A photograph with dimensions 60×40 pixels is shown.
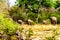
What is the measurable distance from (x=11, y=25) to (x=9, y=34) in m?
0.39

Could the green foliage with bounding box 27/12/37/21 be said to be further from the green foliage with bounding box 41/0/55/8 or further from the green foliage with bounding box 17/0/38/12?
the green foliage with bounding box 41/0/55/8

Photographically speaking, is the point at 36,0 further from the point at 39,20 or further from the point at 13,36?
the point at 13,36

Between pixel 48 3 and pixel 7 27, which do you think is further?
pixel 48 3

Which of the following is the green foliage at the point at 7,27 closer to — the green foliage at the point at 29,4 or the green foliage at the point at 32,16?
the green foliage at the point at 32,16

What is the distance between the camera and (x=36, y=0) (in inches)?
724

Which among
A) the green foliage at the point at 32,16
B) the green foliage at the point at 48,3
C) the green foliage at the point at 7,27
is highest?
the green foliage at the point at 48,3

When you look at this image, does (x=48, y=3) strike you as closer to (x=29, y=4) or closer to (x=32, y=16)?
(x=29, y=4)

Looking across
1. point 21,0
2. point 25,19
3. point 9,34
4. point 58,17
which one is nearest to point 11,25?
point 9,34

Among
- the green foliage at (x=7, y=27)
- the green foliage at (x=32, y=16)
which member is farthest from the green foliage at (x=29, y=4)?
the green foliage at (x=7, y=27)

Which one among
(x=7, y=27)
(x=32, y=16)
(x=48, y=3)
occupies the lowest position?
(x=32, y=16)

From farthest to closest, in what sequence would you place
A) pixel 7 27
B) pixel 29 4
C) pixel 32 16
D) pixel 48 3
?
pixel 48 3
pixel 29 4
pixel 32 16
pixel 7 27

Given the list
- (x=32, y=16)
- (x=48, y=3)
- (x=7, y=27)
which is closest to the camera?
(x=7, y=27)

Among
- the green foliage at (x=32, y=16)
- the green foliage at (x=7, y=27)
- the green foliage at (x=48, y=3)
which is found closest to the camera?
the green foliage at (x=7, y=27)

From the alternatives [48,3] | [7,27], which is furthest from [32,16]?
[7,27]
